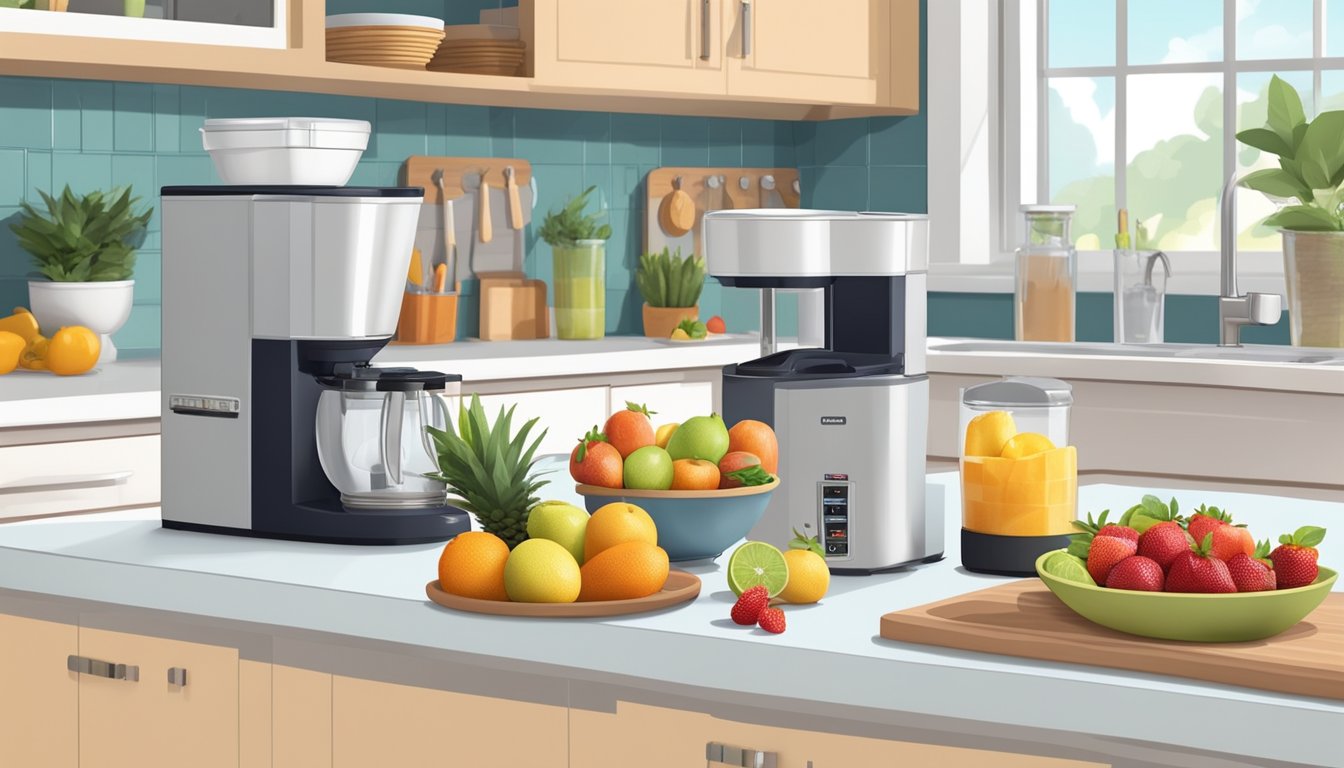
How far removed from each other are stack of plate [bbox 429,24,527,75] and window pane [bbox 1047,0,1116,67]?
1709mm

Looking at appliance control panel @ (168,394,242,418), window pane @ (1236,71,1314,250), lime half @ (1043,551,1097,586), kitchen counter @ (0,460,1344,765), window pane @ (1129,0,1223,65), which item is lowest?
kitchen counter @ (0,460,1344,765)

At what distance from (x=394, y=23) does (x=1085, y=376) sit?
174cm

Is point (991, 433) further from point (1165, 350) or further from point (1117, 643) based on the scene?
point (1165, 350)

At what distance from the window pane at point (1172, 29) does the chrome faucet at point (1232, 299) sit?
2707 mm

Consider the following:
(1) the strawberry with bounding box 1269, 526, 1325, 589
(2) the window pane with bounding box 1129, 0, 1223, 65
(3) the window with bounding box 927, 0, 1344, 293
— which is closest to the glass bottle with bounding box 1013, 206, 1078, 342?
(3) the window with bounding box 927, 0, 1344, 293

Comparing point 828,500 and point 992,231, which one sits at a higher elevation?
point 992,231

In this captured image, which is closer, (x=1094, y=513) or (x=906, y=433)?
(x=906, y=433)

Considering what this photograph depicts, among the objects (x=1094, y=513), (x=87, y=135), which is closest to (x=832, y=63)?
(x=87, y=135)

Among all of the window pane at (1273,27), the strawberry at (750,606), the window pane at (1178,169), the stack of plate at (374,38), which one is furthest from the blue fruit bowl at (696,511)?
the window pane at (1273,27)

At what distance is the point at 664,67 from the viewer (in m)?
4.53

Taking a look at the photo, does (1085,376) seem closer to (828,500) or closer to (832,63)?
(832,63)

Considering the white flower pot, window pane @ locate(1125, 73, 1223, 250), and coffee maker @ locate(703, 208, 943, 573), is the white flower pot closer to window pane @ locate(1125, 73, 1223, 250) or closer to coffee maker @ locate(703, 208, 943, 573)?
coffee maker @ locate(703, 208, 943, 573)

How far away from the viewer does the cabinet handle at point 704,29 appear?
15.0 feet

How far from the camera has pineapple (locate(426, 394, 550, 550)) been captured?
5.69ft
